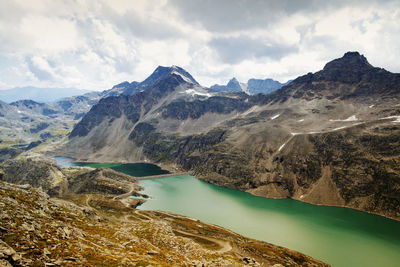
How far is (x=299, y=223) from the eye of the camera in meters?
84.7

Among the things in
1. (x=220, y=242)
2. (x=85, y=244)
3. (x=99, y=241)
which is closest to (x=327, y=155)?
(x=220, y=242)

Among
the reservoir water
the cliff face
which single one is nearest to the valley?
the reservoir water

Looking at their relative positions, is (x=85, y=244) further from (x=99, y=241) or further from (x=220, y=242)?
(x=220, y=242)

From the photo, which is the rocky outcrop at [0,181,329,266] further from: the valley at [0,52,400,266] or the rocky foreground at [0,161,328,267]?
the valley at [0,52,400,266]

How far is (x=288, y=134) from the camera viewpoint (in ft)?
535

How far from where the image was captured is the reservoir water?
6400cm

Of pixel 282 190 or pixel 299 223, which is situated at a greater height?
pixel 282 190

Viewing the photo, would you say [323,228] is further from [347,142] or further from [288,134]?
[288,134]

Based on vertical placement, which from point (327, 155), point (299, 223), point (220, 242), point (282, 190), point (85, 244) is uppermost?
point (327, 155)

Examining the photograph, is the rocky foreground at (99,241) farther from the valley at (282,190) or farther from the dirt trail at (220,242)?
the valley at (282,190)

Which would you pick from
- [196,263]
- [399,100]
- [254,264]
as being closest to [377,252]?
[254,264]

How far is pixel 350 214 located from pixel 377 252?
34909 mm

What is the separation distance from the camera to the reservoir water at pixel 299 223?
210 feet

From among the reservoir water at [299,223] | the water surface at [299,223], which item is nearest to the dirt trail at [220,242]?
the reservoir water at [299,223]
